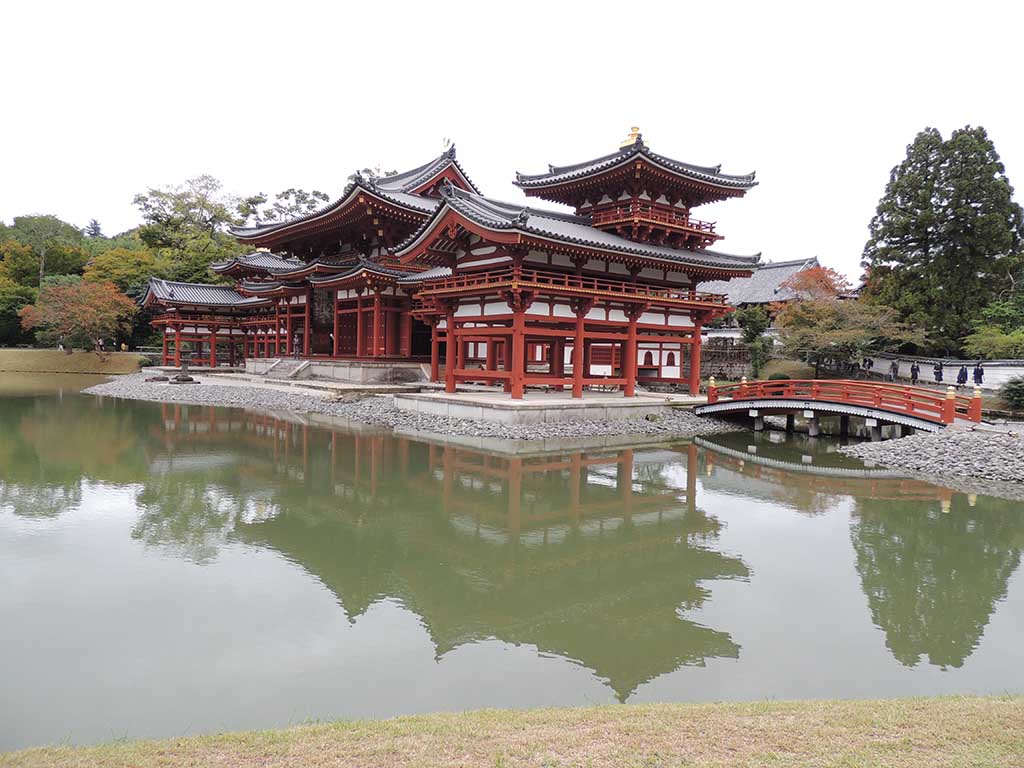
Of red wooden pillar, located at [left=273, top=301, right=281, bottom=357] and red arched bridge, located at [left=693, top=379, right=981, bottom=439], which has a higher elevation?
red wooden pillar, located at [left=273, top=301, right=281, bottom=357]

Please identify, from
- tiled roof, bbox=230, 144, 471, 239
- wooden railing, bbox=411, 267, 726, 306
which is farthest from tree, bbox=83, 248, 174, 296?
wooden railing, bbox=411, 267, 726, 306

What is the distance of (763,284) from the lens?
40.9 m

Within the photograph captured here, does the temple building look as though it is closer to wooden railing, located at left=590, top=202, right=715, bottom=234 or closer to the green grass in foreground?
wooden railing, located at left=590, top=202, right=715, bottom=234

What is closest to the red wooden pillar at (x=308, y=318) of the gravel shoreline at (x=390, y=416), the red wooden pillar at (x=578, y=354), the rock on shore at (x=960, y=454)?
the gravel shoreline at (x=390, y=416)

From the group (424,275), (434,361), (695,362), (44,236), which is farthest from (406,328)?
(44,236)

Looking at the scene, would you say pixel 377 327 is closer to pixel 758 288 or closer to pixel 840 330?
pixel 840 330

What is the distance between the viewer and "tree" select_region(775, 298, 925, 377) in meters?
26.1

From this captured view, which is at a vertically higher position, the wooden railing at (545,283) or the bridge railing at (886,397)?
the wooden railing at (545,283)

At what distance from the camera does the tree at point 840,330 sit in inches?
1029

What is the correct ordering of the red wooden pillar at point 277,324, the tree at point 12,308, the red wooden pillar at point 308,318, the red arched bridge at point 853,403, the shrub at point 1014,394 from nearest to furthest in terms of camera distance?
the red arched bridge at point 853,403
the shrub at point 1014,394
the red wooden pillar at point 308,318
the red wooden pillar at point 277,324
the tree at point 12,308

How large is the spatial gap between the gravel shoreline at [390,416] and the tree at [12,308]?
25217 mm

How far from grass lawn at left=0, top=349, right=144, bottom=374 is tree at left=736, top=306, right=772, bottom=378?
37.6 meters

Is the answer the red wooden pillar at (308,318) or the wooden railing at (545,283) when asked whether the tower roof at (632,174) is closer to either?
the wooden railing at (545,283)

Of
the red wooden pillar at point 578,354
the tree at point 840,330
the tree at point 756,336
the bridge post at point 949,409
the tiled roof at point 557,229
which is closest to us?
the bridge post at point 949,409
